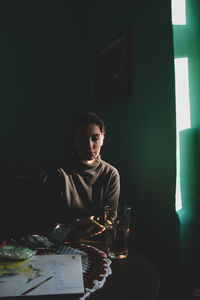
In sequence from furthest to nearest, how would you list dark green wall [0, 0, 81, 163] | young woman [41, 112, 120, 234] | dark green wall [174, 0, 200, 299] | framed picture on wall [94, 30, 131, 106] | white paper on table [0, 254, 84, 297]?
dark green wall [0, 0, 81, 163]
framed picture on wall [94, 30, 131, 106]
young woman [41, 112, 120, 234]
dark green wall [174, 0, 200, 299]
white paper on table [0, 254, 84, 297]

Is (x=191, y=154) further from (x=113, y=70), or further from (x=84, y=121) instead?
(x=113, y=70)

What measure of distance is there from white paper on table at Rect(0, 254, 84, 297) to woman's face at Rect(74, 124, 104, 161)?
621 millimetres

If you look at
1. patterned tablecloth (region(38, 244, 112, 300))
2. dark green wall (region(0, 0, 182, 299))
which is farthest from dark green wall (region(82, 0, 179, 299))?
patterned tablecloth (region(38, 244, 112, 300))

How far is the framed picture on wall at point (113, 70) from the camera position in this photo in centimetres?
154

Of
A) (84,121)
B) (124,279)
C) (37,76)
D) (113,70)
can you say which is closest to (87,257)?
(124,279)

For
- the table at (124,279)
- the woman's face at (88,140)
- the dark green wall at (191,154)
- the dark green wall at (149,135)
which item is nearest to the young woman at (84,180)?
the woman's face at (88,140)

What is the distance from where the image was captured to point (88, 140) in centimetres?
124

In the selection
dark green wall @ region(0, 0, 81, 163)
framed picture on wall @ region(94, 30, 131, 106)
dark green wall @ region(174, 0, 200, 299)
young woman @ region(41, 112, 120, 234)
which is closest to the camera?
dark green wall @ region(174, 0, 200, 299)

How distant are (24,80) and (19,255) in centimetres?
167

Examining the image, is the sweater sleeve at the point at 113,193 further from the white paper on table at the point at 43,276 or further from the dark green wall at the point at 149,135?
the white paper on table at the point at 43,276

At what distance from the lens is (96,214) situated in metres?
1.32

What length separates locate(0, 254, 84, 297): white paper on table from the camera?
1.75ft

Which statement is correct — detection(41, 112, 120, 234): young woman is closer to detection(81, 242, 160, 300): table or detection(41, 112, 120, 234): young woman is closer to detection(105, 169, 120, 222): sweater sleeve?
detection(105, 169, 120, 222): sweater sleeve

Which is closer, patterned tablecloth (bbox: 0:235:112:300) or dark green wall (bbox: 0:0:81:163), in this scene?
patterned tablecloth (bbox: 0:235:112:300)
